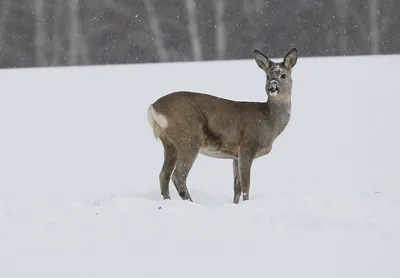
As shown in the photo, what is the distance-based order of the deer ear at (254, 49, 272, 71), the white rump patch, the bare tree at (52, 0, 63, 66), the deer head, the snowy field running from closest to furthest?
1. the snowy field
2. the white rump patch
3. the deer head
4. the deer ear at (254, 49, 272, 71)
5. the bare tree at (52, 0, 63, 66)

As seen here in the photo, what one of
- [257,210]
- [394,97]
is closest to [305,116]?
[394,97]

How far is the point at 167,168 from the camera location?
9453 millimetres

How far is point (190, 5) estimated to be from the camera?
104ft

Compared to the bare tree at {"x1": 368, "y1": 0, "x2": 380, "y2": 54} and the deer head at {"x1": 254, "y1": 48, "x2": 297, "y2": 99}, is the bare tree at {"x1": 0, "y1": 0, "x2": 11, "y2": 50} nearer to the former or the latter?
the bare tree at {"x1": 368, "y1": 0, "x2": 380, "y2": 54}

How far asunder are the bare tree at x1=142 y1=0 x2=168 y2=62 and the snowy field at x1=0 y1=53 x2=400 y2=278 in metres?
13.8

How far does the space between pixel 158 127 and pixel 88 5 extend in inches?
960

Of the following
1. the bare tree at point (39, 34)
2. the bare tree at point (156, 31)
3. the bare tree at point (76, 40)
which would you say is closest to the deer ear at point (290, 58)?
the bare tree at point (156, 31)

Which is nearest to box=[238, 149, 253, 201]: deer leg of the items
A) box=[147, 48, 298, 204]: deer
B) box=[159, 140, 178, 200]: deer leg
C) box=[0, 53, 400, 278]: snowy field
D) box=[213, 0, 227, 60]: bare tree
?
box=[147, 48, 298, 204]: deer

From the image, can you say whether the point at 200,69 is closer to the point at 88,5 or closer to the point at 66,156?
the point at 66,156

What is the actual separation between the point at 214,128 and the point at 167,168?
0.61 m

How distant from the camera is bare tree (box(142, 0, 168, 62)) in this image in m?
31.9

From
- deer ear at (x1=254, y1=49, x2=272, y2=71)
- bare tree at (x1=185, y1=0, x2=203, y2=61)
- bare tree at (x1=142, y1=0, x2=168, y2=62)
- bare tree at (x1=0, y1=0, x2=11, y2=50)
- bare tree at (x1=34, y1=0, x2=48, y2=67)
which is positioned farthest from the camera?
bare tree at (x1=34, y1=0, x2=48, y2=67)

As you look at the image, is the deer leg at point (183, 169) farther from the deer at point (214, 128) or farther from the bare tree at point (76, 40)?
the bare tree at point (76, 40)

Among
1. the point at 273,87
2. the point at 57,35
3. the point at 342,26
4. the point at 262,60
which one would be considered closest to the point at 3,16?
the point at 57,35
